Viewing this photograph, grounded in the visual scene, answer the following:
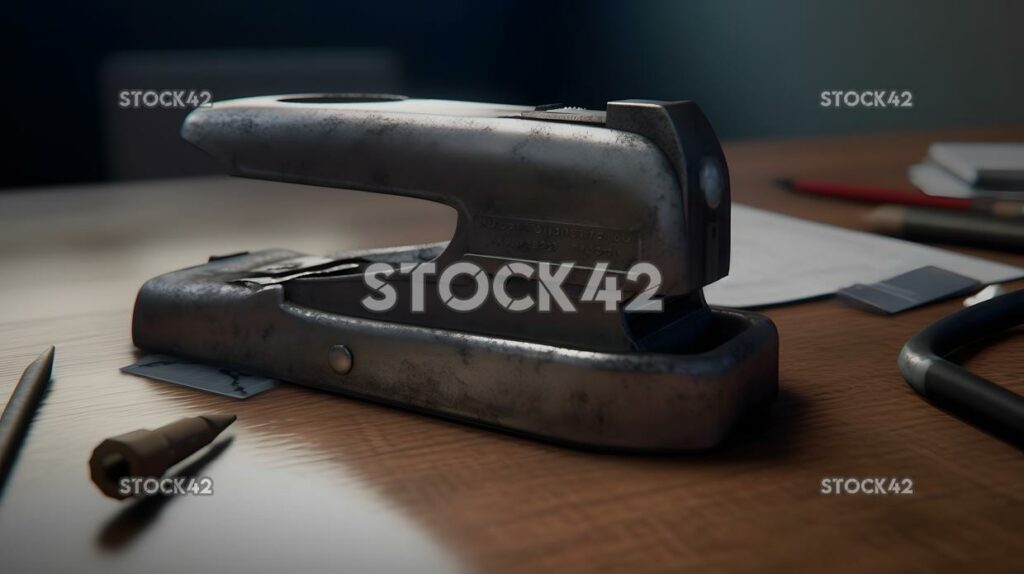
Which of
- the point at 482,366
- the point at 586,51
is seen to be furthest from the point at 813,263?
the point at 586,51

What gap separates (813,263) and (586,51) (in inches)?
67.9

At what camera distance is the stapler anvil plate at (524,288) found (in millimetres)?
412

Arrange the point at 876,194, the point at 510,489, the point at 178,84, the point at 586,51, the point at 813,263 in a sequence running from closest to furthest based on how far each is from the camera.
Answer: the point at 510,489
the point at 813,263
the point at 876,194
the point at 178,84
the point at 586,51

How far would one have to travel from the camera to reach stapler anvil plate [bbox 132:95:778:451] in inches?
16.2

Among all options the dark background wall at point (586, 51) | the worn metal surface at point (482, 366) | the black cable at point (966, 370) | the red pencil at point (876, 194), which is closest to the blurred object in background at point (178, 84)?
the dark background wall at point (586, 51)

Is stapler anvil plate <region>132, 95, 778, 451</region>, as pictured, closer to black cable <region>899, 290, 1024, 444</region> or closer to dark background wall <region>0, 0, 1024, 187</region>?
black cable <region>899, 290, 1024, 444</region>

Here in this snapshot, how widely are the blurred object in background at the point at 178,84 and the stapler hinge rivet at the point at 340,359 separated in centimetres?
104

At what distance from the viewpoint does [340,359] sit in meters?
0.48

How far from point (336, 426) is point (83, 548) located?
0.13m

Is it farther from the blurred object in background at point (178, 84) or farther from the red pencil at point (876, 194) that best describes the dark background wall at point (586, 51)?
the red pencil at point (876, 194)

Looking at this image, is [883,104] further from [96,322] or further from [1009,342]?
[96,322]

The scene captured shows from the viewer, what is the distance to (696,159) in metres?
0.42

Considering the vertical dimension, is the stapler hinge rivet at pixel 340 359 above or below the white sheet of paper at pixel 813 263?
above

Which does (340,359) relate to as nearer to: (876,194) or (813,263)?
(813,263)
